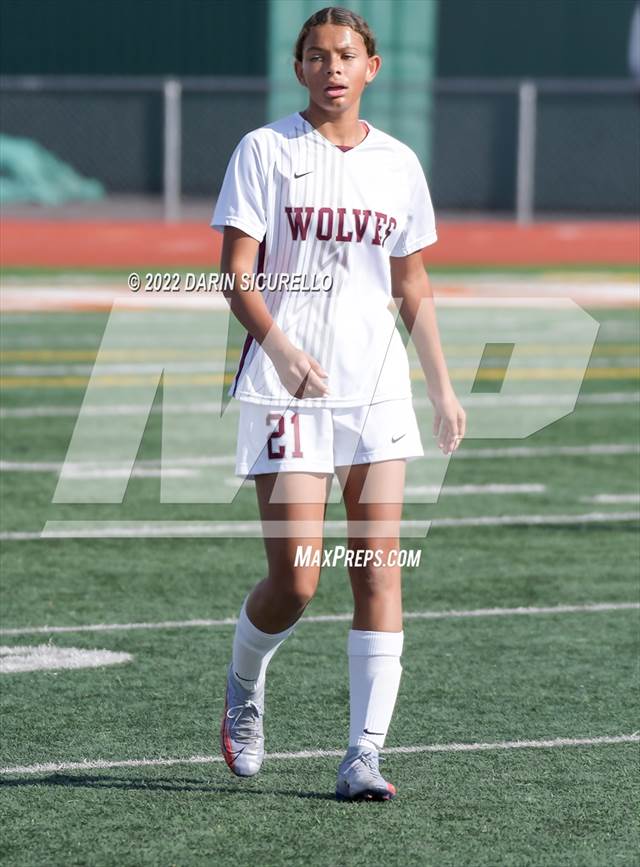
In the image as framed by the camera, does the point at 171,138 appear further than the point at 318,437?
Yes

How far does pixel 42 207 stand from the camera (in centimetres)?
2450

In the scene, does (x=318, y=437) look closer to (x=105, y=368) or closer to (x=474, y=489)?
(x=474, y=489)

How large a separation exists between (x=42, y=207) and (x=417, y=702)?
19.9 m

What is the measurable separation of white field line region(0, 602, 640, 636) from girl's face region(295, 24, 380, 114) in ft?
8.26

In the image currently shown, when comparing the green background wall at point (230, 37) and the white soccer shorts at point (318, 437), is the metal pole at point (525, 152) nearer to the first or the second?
the green background wall at point (230, 37)

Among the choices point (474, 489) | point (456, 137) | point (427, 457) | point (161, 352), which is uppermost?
point (474, 489)

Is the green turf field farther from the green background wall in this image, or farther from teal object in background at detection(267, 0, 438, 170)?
the green background wall

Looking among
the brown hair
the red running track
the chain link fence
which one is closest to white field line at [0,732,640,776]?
the brown hair

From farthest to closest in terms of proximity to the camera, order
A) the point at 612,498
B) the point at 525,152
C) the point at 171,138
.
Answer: the point at 525,152 → the point at 171,138 → the point at 612,498

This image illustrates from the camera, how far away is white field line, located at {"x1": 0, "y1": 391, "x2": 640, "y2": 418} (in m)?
11.3

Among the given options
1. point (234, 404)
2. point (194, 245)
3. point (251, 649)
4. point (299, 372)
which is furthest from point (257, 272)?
point (194, 245)

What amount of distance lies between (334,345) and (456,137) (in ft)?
70.3

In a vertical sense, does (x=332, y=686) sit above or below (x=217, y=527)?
above

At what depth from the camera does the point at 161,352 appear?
562 inches
